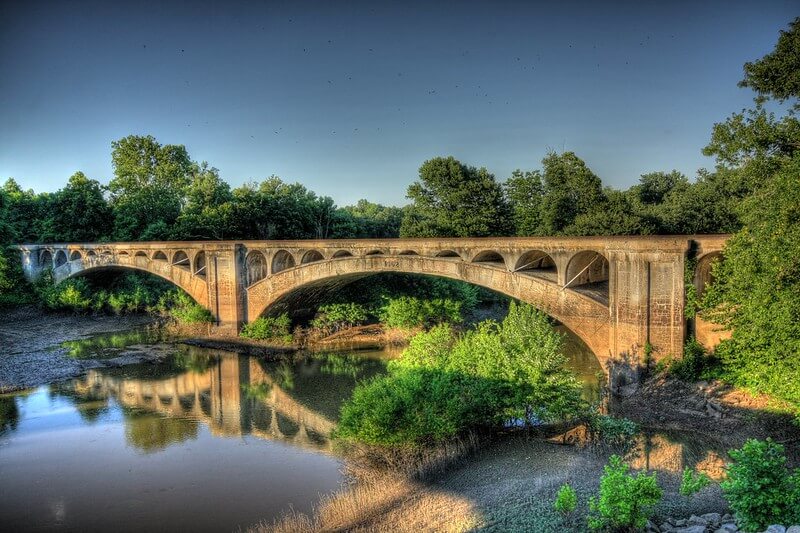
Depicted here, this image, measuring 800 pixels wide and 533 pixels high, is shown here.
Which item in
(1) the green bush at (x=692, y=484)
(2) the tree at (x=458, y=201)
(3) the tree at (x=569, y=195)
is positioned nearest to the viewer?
(1) the green bush at (x=692, y=484)

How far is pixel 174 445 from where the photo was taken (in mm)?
16547

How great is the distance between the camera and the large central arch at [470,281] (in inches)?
750

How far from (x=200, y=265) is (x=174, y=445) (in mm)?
19613

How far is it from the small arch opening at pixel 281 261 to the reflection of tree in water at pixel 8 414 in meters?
13.5

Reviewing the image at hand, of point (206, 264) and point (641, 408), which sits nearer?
point (641, 408)

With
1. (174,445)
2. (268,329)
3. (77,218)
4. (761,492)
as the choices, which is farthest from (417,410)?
(77,218)

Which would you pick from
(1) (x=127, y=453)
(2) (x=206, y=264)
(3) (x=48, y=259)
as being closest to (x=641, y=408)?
(1) (x=127, y=453)

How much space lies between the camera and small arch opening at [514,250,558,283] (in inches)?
824

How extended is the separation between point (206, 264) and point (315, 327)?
7336mm

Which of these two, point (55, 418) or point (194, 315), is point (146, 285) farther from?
point (55, 418)

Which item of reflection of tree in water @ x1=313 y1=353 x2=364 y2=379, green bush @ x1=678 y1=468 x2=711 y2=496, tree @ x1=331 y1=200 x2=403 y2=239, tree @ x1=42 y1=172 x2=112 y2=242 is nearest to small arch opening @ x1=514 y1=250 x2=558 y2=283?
reflection of tree in water @ x1=313 y1=353 x2=364 y2=379

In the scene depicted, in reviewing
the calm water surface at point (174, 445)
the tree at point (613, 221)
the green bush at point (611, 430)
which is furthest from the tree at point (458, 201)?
the green bush at point (611, 430)

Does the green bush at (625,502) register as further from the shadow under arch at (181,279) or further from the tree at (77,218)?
the tree at (77,218)

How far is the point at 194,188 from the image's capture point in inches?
1885
